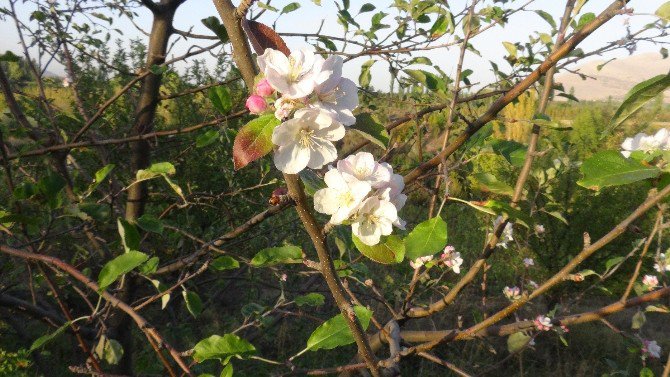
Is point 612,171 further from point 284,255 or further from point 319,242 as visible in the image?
point 284,255

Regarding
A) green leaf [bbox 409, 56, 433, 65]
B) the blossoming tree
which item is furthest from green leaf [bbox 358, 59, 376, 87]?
green leaf [bbox 409, 56, 433, 65]

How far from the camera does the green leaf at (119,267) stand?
0.80 metres

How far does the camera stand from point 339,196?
53 cm

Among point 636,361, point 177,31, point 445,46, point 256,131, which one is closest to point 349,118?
point 256,131

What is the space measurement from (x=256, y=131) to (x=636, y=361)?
148 inches

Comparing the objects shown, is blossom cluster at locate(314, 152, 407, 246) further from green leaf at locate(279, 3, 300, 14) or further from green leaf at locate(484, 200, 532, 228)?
green leaf at locate(279, 3, 300, 14)

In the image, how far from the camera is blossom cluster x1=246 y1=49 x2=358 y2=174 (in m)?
0.47

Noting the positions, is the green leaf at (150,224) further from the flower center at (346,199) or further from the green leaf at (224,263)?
the flower center at (346,199)

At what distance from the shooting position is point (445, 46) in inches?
53.9

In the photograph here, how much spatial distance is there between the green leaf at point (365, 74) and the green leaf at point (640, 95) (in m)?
1.03

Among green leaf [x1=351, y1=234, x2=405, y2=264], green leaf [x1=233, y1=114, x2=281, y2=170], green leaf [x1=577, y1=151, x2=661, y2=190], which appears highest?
green leaf [x1=233, y1=114, x2=281, y2=170]

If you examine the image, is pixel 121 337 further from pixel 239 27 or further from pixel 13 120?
pixel 239 27

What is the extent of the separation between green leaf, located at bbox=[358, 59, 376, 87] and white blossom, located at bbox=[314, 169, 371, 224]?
109 centimetres

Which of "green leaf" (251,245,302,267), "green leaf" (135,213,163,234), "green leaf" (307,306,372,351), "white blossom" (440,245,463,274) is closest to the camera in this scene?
"green leaf" (307,306,372,351)
